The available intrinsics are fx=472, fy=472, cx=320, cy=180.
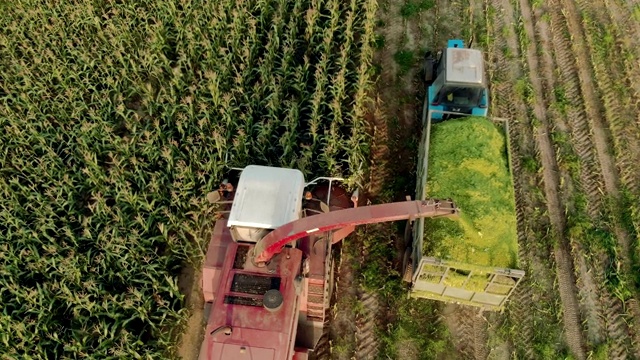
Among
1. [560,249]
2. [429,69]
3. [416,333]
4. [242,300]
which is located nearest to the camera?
[242,300]

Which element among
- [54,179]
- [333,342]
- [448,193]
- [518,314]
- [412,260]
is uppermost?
[448,193]

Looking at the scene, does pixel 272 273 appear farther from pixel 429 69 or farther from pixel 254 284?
pixel 429 69

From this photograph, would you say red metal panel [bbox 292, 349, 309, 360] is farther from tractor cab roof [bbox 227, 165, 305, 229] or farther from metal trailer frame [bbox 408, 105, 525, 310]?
tractor cab roof [bbox 227, 165, 305, 229]

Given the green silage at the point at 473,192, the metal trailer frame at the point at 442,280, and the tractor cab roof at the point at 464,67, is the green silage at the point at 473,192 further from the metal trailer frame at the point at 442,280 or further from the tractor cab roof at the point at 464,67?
the tractor cab roof at the point at 464,67

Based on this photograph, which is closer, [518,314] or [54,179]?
[518,314]

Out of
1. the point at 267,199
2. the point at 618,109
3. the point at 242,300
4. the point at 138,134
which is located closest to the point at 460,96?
the point at 618,109

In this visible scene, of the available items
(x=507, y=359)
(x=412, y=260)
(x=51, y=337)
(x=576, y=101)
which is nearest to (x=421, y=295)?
(x=412, y=260)

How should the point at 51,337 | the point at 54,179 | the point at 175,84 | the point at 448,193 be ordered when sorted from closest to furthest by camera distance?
the point at 51,337 → the point at 448,193 → the point at 54,179 → the point at 175,84

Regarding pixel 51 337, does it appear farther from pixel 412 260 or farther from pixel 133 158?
pixel 412 260
